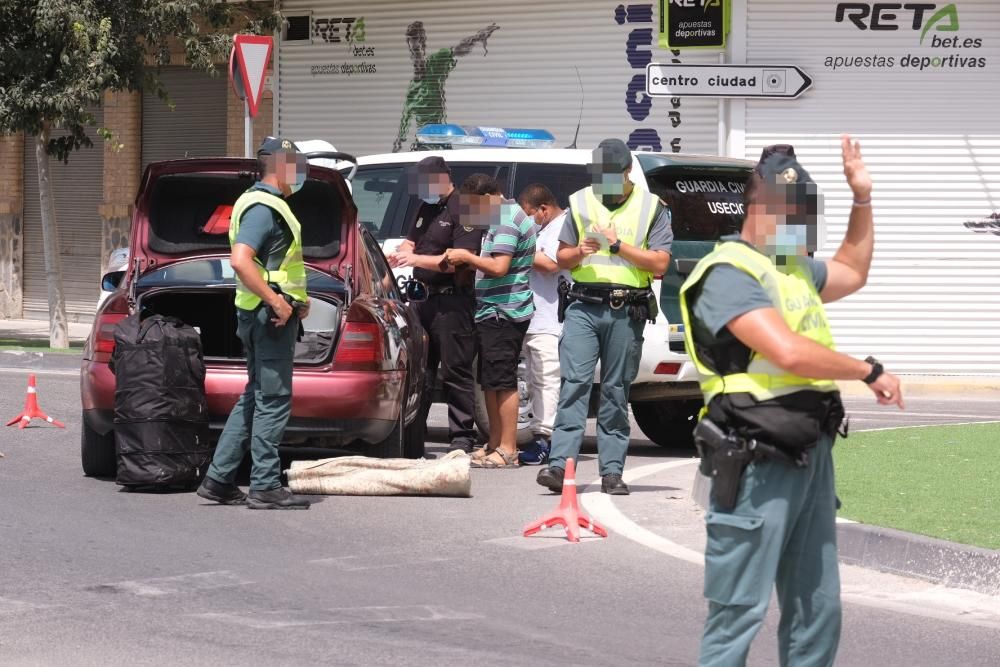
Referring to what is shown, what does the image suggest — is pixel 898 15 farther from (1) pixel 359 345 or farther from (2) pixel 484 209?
(1) pixel 359 345

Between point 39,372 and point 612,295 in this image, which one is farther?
point 39,372

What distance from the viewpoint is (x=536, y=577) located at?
707cm

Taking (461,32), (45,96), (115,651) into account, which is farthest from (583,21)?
(115,651)

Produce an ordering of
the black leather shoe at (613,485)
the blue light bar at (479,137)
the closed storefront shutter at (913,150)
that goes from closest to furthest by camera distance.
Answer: the black leather shoe at (613,485)
the blue light bar at (479,137)
the closed storefront shutter at (913,150)

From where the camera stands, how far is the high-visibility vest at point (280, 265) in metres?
8.38

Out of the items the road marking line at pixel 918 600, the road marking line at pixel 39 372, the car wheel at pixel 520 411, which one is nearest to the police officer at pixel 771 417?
the road marking line at pixel 918 600

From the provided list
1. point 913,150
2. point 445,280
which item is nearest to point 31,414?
point 445,280

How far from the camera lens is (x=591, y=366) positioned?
29.6 ft

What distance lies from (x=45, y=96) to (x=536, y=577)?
1271 centimetres

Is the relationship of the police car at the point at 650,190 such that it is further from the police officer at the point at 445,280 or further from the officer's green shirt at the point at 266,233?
the officer's green shirt at the point at 266,233

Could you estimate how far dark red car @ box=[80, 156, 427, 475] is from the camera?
364 inches

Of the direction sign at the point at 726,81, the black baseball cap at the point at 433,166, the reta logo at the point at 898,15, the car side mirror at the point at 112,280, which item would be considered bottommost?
the car side mirror at the point at 112,280

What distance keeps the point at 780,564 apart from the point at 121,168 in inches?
806

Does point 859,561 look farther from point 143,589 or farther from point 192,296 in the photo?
point 192,296
